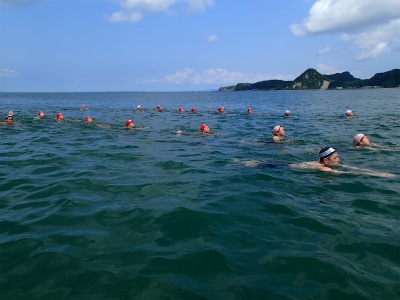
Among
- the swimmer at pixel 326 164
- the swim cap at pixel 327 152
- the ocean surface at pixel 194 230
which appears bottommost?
the ocean surface at pixel 194 230

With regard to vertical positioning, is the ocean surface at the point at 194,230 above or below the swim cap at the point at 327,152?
below

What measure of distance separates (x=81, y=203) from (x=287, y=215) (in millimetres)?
4863

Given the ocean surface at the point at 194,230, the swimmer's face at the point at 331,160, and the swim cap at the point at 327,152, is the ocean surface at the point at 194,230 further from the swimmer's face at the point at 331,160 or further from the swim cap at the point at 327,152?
the swim cap at the point at 327,152

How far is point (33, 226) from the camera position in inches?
216

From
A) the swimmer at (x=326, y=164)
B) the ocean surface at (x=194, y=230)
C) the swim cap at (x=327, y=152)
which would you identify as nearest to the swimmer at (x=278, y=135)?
the ocean surface at (x=194, y=230)

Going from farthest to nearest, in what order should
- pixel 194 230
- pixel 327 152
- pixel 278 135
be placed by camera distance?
pixel 278 135 → pixel 327 152 → pixel 194 230

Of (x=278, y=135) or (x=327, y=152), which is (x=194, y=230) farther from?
(x=278, y=135)

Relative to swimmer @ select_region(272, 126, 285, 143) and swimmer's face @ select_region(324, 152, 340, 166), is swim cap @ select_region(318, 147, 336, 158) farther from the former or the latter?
swimmer @ select_region(272, 126, 285, 143)

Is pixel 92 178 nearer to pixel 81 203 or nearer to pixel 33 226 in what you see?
pixel 81 203

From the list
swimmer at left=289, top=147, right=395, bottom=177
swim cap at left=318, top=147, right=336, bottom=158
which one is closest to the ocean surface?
swimmer at left=289, top=147, right=395, bottom=177

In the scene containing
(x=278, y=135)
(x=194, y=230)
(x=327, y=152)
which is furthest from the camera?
(x=278, y=135)

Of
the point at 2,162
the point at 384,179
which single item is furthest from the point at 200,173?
the point at 2,162

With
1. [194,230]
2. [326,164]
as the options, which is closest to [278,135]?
[326,164]

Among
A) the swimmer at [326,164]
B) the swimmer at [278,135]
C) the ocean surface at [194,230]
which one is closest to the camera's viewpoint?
the ocean surface at [194,230]
